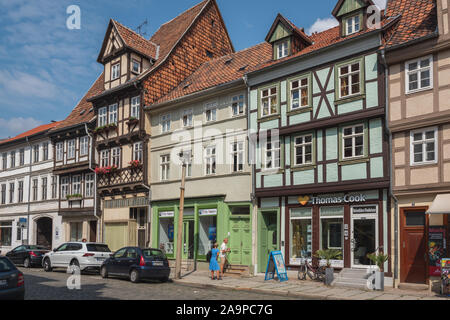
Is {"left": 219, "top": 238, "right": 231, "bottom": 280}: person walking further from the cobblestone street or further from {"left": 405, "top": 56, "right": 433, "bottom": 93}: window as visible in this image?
{"left": 405, "top": 56, "right": 433, "bottom": 93}: window

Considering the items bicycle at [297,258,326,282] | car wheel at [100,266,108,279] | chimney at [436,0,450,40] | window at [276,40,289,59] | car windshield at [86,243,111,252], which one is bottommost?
car wheel at [100,266,108,279]

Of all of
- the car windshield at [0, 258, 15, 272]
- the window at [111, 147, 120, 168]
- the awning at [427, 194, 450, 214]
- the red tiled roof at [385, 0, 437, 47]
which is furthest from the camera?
the window at [111, 147, 120, 168]

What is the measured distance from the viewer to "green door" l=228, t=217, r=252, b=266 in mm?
23672

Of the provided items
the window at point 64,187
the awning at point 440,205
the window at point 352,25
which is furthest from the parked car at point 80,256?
the window at point 352,25

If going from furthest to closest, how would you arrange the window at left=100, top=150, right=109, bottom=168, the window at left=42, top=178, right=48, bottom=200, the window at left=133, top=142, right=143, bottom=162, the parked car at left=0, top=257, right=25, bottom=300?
the window at left=42, top=178, right=48, bottom=200 < the window at left=100, top=150, right=109, bottom=168 < the window at left=133, top=142, right=143, bottom=162 < the parked car at left=0, top=257, right=25, bottom=300

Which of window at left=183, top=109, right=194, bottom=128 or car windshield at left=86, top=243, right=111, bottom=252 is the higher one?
window at left=183, top=109, right=194, bottom=128

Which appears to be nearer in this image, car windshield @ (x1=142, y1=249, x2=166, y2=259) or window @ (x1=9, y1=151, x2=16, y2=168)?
car windshield @ (x1=142, y1=249, x2=166, y2=259)

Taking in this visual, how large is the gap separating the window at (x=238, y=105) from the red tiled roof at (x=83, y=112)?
1314cm

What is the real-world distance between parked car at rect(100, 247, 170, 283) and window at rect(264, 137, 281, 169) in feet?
21.7

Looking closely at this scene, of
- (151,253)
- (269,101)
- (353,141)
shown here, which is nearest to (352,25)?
(269,101)

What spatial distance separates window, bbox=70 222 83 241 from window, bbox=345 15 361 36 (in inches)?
914

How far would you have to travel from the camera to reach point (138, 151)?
30.5m

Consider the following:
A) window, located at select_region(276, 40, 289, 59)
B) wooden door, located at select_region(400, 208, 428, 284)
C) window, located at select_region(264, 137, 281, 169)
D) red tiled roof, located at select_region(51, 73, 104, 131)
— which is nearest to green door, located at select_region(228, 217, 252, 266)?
window, located at select_region(264, 137, 281, 169)
